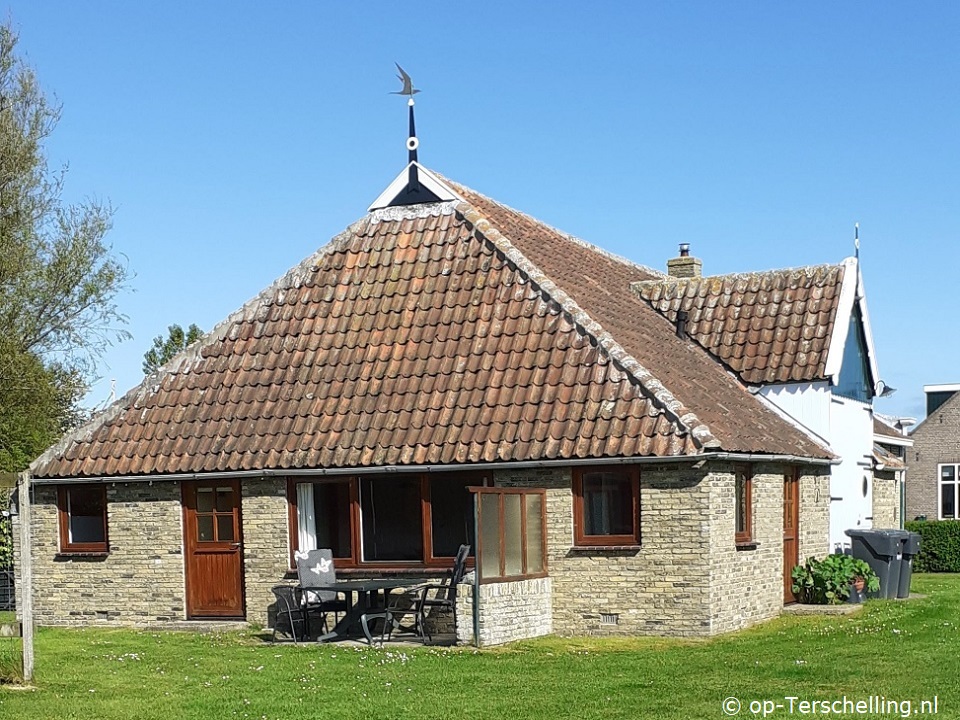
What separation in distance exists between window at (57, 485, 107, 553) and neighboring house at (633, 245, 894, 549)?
1085 cm

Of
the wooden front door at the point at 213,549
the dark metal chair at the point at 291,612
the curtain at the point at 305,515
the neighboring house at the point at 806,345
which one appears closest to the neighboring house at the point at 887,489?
the neighboring house at the point at 806,345

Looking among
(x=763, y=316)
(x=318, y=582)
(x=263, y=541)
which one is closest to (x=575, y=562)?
(x=318, y=582)

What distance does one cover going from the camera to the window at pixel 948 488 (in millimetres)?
47156

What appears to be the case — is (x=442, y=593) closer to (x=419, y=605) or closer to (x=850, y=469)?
(x=419, y=605)

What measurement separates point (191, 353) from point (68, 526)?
3457 mm

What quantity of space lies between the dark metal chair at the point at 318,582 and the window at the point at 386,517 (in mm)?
699

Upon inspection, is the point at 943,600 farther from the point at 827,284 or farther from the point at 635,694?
the point at 635,694

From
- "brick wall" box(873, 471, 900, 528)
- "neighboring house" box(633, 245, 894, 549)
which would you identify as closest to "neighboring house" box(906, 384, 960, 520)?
"brick wall" box(873, 471, 900, 528)

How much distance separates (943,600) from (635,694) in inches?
488

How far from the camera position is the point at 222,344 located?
2372 cm

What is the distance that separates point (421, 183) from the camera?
79.7ft

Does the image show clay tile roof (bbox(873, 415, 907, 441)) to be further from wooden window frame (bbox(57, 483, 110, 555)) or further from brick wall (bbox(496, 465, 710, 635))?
wooden window frame (bbox(57, 483, 110, 555))

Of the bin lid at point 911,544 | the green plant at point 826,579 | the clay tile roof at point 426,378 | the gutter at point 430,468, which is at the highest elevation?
the clay tile roof at point 426,378

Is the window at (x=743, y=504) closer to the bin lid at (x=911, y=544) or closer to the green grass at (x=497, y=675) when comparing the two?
the green grass at (x=497, y=675)
